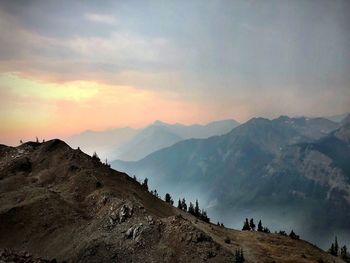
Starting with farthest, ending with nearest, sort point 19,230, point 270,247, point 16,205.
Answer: point 270,247, point 16,205, point 19,230

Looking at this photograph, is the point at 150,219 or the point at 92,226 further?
the point at 150,219

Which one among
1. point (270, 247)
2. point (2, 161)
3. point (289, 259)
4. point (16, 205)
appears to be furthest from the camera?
point (2, 161)

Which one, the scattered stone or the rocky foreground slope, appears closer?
the rocky foreground slope

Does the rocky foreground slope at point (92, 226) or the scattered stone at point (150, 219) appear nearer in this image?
the rocky foreground slope at point (92, 226)

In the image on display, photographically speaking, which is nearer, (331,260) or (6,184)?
(6,184)

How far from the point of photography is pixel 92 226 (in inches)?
4968

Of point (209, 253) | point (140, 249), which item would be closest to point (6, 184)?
point (140, 249)

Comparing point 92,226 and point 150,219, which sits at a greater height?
point 150,219

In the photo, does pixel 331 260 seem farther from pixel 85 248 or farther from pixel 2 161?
pixel 2 161

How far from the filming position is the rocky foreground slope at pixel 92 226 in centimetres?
11756

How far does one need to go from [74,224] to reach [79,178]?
28.9 metres

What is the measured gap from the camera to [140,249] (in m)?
118

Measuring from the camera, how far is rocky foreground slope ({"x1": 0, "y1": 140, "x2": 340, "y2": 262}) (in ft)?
386

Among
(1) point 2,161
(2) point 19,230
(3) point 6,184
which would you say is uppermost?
(1) point 2,161
